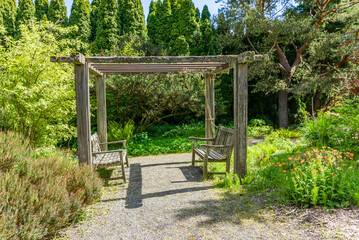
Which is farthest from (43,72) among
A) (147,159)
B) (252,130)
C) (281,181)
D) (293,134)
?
(293,134)

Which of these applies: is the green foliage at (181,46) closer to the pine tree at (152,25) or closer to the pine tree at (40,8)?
the pine tree at (152,25)

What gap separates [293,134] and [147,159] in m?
5.86

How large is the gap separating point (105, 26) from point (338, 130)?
10703mm

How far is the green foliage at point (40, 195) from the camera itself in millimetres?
2232

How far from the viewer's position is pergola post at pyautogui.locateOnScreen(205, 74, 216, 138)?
609 cm

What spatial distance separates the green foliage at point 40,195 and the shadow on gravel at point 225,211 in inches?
52.6

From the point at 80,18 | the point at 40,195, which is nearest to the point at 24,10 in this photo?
the point at 80,18

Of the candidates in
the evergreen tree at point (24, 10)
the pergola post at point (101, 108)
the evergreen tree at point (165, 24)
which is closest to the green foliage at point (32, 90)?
the pergola post at point (101, 108)

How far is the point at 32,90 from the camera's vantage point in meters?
5.21

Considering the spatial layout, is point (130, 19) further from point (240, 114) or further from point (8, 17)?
point (240, 114)

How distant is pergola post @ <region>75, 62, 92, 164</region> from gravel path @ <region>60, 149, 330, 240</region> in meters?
0.80

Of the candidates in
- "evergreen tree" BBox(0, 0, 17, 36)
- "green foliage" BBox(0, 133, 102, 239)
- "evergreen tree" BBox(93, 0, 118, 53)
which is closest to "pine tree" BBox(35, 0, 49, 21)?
"evergreen tree" BBox(0, 0, 17, 36)

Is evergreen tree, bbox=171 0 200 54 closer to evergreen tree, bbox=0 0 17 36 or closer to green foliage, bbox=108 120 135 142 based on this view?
green foliage, bbox=108 120 135 142

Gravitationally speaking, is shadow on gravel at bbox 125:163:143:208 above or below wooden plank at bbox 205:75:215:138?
below
